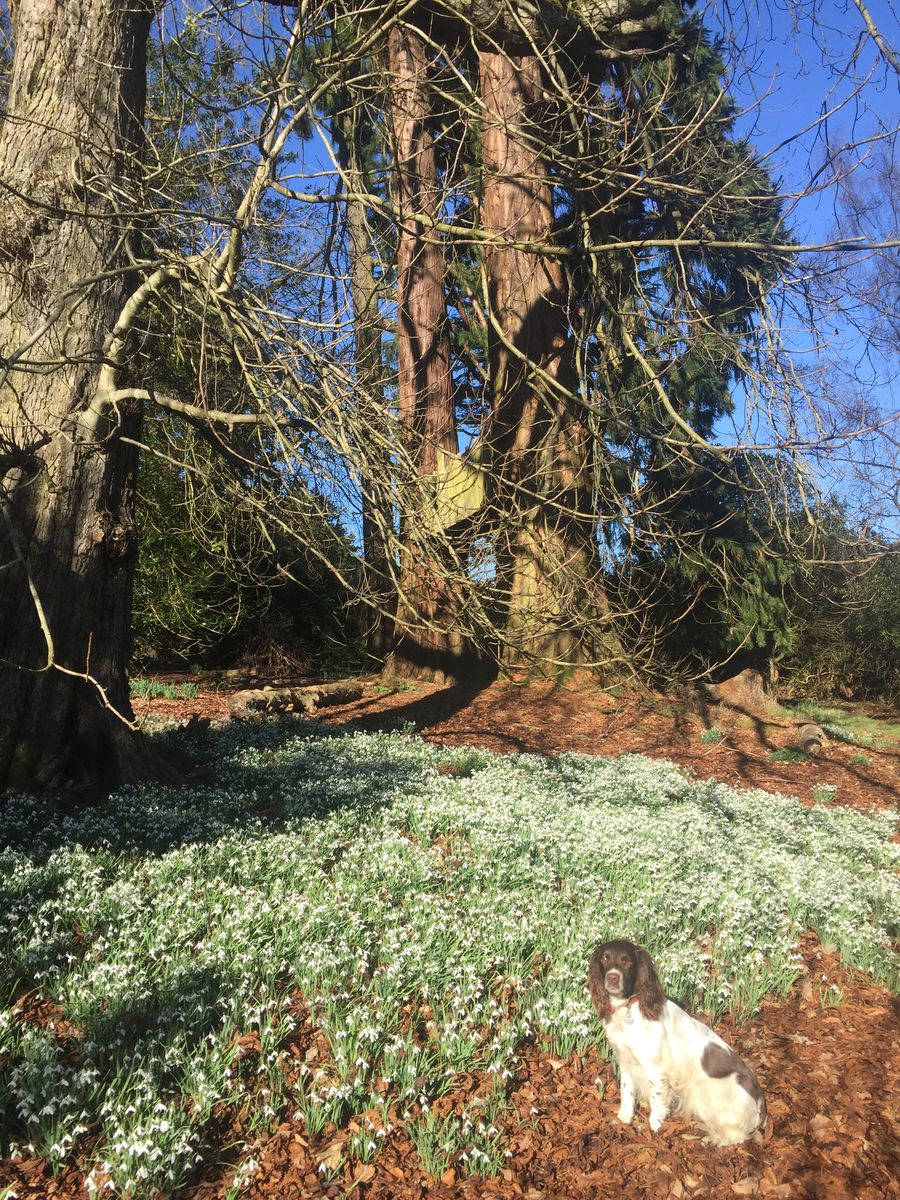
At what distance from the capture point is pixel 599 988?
11.3ft

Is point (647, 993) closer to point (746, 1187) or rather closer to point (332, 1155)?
point (746, 1187)

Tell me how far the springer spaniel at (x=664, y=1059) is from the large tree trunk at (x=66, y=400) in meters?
5.11

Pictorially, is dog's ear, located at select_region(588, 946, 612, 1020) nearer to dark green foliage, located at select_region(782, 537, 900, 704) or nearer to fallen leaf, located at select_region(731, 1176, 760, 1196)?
fallen leaf, located at select_region(731, 1176, 760, 1196)

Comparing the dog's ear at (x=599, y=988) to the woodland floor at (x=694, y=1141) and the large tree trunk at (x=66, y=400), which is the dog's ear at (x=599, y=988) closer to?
the woodland floor at (x=694, y=1141)

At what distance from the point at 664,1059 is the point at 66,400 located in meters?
6.42

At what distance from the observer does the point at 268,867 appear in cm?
595

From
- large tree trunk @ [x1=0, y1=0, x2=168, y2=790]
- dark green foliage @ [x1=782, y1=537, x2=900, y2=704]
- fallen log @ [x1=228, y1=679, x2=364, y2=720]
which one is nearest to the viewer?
large tree trunk @ [x1=0, y1=0, x2=168, y2=790]

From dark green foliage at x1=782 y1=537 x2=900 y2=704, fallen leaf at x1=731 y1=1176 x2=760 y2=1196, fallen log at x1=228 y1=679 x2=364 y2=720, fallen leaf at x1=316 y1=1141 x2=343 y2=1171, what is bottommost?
fallen leaf at x1=316 y1=1141 x2=343 y2=1171

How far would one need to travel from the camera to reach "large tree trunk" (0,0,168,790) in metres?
7.00

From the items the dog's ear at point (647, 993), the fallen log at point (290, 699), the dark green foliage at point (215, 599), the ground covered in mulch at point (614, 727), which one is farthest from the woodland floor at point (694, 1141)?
the fallen log at point (290, 699)

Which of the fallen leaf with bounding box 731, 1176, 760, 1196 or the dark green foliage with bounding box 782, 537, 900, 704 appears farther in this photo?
the dark green foliage with bounding box 782, 537, 900, 704

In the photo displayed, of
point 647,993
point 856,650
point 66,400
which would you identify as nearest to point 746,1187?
point 647,993

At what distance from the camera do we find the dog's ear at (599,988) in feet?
11.1

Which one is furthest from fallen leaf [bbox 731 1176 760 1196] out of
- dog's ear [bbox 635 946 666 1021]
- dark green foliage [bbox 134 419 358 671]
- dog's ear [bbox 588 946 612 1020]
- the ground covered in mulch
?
dark green foliage [bbox 134 419 358 671]
